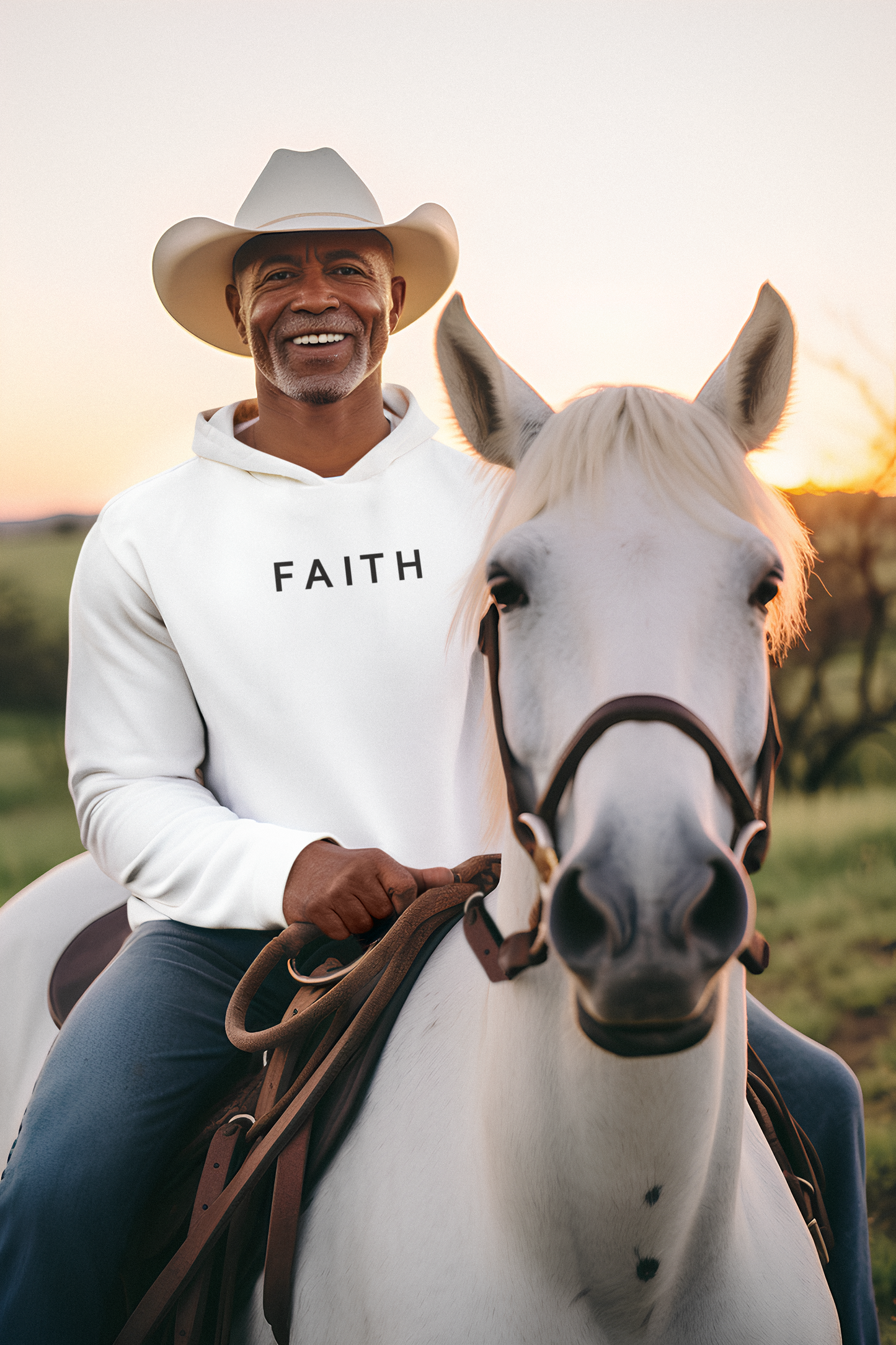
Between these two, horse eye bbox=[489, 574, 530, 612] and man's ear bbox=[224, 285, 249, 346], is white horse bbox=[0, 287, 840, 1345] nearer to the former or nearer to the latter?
horse eye bbox=[489, 574, 530, 612]

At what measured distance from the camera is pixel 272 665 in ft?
6.58

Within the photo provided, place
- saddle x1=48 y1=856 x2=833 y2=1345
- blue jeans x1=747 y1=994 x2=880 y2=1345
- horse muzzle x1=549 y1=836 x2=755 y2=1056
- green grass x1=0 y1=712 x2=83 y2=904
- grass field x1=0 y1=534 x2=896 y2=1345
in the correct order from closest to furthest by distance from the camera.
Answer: horse muzzle x1=549 y1=836 x2=755 y2=1056, saddle x1=48 y1=856 x2=833 y2=1345, blue jeans x1=747 y1=994 x2=880 y2=1345, grass field x1=0 y1=534 x2=896 y2=1345, green grass x1=0 y1=712 x2=83 y2=904

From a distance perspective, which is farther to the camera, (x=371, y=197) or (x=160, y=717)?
(x=371, y=197)

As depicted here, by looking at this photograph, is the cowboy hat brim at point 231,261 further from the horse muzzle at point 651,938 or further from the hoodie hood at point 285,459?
the horse muzzle at point 651,938

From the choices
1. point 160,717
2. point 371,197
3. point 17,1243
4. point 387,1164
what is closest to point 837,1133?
point 387,1164

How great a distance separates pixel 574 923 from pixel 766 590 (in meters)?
0.49

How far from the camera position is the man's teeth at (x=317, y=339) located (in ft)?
7.11

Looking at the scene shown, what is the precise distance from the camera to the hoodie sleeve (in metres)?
1.76

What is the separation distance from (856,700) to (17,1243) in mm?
10113

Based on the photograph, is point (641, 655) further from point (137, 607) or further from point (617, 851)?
point (137, 607)

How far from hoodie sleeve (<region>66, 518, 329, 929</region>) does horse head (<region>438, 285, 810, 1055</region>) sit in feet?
2.66

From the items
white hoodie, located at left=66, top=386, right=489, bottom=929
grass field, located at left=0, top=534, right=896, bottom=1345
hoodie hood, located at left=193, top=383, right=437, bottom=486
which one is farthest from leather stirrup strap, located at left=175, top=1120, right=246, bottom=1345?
grass field, located at left=0, top=534, right=896, bottom=1345

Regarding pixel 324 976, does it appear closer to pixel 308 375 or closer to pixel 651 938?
pixel 651 938

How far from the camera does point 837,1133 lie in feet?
6.24
